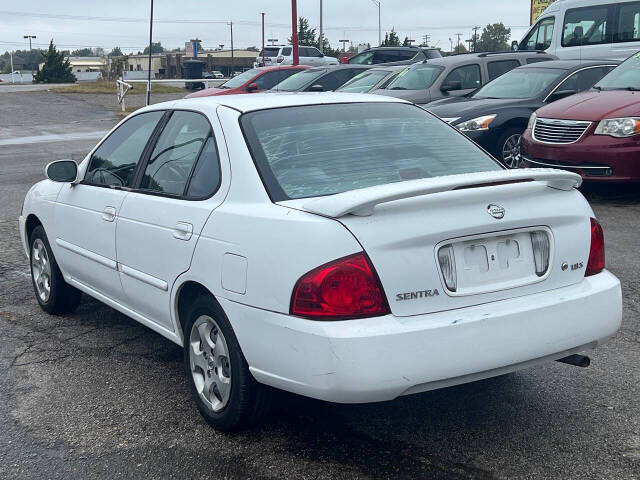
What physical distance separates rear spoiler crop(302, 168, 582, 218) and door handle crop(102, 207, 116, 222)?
1.59 metres

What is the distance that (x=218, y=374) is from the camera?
3.94m

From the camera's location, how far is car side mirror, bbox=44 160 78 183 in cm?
542

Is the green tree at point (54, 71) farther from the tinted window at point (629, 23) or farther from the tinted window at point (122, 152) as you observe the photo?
the tinted window at point (122, 152)

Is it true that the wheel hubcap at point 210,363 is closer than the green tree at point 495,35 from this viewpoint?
Yes

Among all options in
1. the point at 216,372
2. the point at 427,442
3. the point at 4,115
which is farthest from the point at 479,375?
the point at 4,115

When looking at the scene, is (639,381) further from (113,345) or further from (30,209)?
(30,209)

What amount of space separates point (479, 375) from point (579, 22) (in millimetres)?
16414

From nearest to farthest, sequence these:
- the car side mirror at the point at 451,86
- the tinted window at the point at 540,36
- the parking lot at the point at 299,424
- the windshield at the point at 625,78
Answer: the parking lot at the point at 299,424 → the windshield at the point at 625,78 → the car side mirror at the point at 451,86 → the tinted window at the point at 540,36

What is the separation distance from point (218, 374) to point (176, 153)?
1268 mm

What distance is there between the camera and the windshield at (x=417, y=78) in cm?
1470

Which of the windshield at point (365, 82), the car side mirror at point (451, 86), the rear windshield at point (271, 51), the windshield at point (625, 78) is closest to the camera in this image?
the windshield at point (625, 78)

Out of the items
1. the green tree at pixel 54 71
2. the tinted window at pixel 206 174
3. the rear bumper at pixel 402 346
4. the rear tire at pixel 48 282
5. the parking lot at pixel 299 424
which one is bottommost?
the parking lot at pixel 299 424

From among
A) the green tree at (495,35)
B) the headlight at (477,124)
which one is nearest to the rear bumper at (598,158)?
the headlight at (477,124)

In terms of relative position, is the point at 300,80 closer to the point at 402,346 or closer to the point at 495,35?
the point at 402,346
